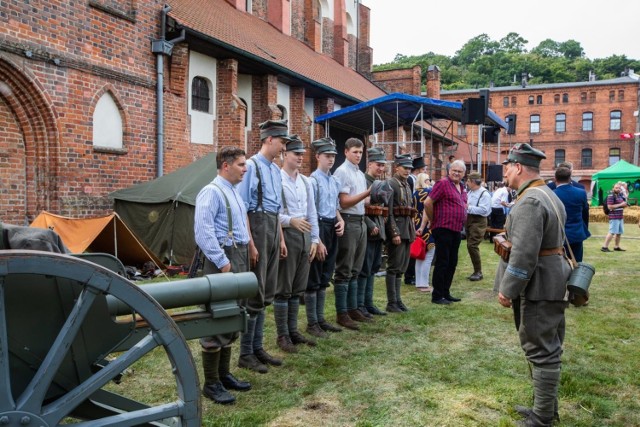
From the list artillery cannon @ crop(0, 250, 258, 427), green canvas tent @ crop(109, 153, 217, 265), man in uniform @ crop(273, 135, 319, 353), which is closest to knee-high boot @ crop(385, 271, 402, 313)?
man in uniform @ crop(273, 135, 319, 353)

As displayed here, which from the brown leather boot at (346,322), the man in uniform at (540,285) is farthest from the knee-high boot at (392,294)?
the man in uniform at (540,285)

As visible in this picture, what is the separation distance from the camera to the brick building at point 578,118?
55.3 m

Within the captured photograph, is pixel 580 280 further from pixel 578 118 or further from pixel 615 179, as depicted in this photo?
pixel 578 118

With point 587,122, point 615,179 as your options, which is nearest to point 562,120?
point 587,122

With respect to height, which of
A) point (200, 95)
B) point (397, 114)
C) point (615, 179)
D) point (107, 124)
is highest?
point (200, 95)

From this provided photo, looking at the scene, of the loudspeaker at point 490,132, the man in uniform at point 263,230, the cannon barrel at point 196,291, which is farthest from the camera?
the loudspeaker at point 490,132

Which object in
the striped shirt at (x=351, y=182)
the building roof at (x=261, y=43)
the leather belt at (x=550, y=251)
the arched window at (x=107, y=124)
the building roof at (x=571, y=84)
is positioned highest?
the building roof at (x=571, y=84)

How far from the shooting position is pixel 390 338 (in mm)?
5656

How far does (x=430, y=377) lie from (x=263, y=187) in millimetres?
2161

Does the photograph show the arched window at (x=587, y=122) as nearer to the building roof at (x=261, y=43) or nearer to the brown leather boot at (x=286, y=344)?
the building roof at (x=261, y=43)

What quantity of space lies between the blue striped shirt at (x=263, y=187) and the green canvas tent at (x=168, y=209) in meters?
5.29

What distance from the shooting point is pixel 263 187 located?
4.61 m

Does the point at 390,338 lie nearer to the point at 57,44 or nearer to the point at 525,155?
the point at 525,155

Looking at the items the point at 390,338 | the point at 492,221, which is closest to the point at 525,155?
the point at 390,338
